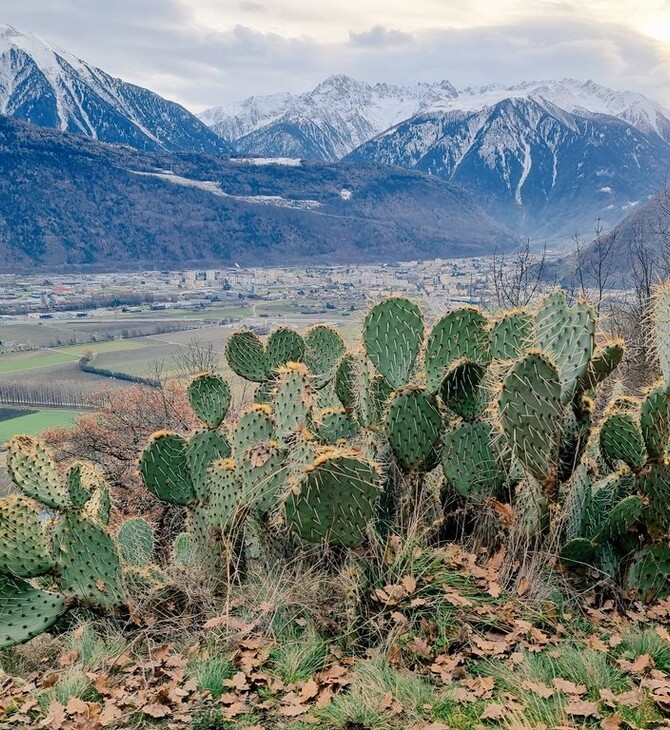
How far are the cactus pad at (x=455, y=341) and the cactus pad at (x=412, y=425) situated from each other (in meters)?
0.19

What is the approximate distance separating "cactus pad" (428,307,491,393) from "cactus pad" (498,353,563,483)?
0.73m

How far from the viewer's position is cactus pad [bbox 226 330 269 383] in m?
5.10

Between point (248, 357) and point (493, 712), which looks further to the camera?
point (248, 357)

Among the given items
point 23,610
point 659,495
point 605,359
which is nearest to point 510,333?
point 605,359

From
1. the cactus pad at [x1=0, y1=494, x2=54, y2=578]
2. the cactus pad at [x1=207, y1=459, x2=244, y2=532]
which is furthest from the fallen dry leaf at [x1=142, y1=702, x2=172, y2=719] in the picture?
the cactus pad at [x1=0, y1=494, x2=54, y2=578]

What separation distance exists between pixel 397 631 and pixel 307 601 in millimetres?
431

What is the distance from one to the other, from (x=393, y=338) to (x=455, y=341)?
0.34 m

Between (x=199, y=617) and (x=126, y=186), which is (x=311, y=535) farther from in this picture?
(x=126, y=186)

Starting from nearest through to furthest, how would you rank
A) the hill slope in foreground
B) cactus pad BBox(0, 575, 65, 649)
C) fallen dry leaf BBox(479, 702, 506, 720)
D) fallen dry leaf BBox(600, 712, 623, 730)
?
1. fallen dry leaf BBox(600, 712, 623, 730)
2. fallen dry leaf BBox(479, 702, 506, 720)
3. cactus pad BBox(0, 575, 65, 649)
4. the hill slope in foreground

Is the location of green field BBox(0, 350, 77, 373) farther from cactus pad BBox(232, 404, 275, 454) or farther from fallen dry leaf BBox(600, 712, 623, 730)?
fallen dry leaf BBox(600, 712, 623, 730)

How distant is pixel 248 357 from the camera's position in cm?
515

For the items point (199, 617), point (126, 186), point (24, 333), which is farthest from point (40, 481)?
point (126, 186)

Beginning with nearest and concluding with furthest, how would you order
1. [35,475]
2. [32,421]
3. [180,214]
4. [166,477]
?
1. [35,475]
2. [166,477]
3. [32,421]
4. [180,214]

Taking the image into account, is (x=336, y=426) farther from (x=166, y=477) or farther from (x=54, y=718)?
(x=54, y=718)
